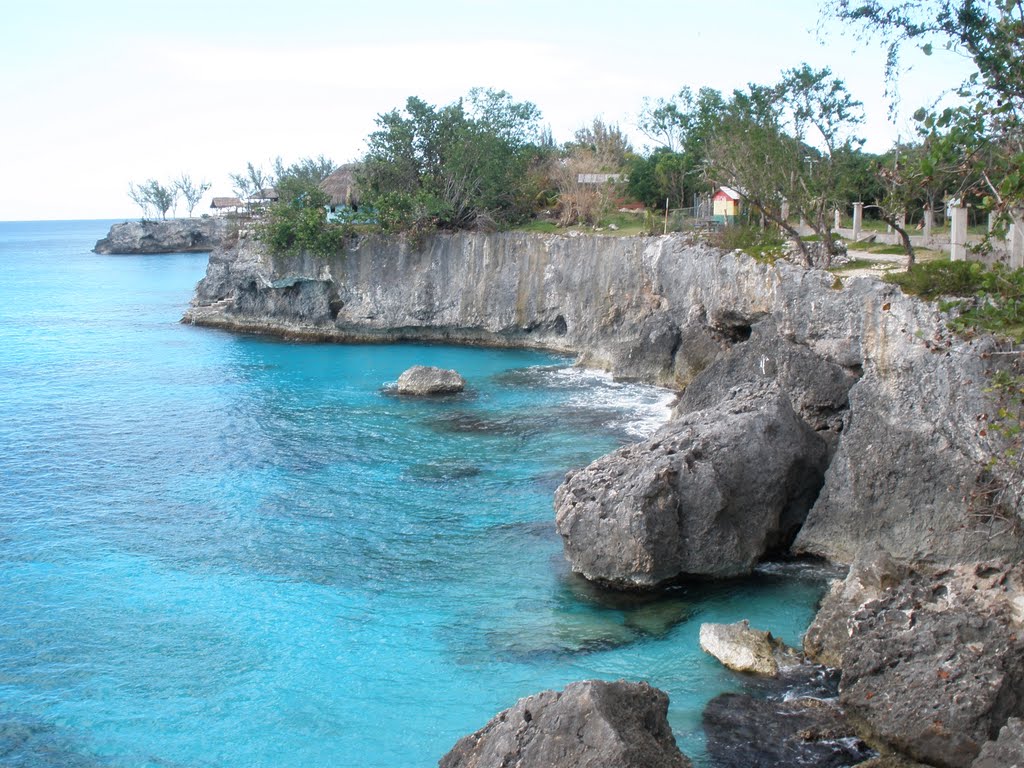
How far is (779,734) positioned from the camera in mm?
12336

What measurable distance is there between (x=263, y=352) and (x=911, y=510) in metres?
34.4

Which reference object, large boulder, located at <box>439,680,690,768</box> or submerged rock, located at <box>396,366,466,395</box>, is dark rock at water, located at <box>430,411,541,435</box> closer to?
submerged rock, located at <box>396,366,466,395</box>

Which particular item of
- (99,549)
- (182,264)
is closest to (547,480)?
(99,549)

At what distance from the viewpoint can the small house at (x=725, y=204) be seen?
45219mm

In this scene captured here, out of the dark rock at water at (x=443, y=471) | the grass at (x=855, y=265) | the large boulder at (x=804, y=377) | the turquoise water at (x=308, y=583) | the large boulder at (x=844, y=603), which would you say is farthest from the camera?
the grass at (x=855, y=265)

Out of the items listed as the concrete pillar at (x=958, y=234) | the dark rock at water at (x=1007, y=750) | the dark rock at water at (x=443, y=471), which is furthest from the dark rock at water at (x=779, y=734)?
the concrete pillar at (x=958, y=234)

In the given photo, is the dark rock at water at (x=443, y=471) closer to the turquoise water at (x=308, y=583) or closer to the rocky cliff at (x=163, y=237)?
the turquoise water at (x=308, y=583)

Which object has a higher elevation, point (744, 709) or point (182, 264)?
point (182, 264)

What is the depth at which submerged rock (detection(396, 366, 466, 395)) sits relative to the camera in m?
33.8

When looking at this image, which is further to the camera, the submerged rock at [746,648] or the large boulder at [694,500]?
the large boulder at [694,500]

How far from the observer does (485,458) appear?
25.7m

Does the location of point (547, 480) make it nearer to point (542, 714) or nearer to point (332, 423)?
point (332, 423)

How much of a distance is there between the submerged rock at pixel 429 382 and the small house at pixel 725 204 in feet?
56.8

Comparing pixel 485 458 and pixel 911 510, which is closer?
pixel 911 510
